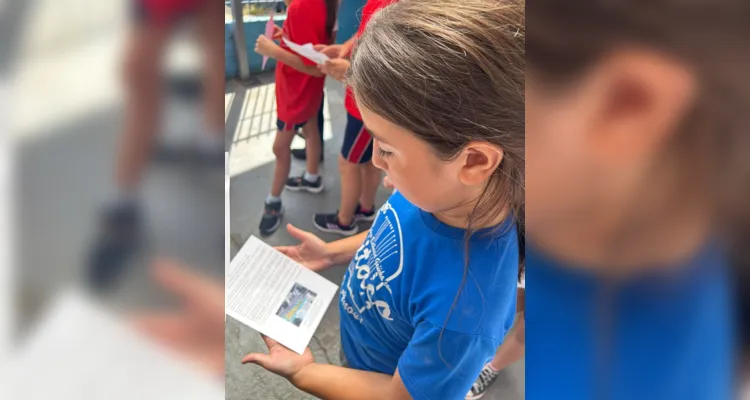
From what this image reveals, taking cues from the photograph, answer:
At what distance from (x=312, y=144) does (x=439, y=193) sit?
1.78 m

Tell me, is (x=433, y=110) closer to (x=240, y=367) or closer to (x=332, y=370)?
(x=332, y=370)

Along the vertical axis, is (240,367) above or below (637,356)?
below

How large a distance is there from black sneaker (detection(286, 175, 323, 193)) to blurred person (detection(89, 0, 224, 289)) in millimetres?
2232

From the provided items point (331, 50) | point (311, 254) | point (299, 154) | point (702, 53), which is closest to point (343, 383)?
point (311, 254)

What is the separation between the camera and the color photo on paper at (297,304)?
98 centimetres

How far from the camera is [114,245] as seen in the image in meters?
0.20

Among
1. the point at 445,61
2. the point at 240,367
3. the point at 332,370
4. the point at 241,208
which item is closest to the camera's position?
the point at 445,61

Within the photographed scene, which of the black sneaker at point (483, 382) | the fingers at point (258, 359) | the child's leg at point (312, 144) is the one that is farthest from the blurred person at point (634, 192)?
the child's leg at point (312, 144)

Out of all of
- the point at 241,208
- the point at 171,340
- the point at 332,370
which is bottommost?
the point at 241,208

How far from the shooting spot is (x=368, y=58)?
626 mm

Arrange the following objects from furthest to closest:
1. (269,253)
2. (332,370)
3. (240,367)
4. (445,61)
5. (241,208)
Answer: (241,208) → (240,367) → (269,253) → (332,370) → (445,61)

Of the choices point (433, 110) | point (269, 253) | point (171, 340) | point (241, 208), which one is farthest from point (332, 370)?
point (241, 208)

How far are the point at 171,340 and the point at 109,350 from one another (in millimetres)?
25

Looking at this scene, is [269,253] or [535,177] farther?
[269,253]
